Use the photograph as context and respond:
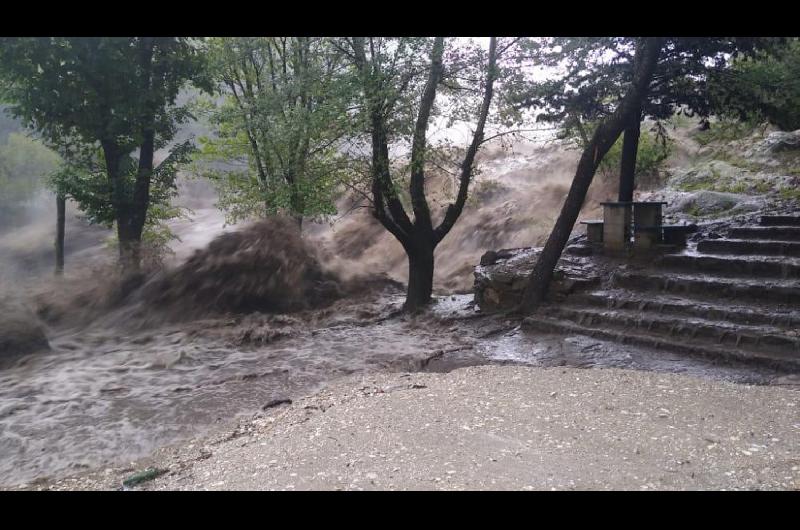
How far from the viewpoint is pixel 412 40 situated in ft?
39.5

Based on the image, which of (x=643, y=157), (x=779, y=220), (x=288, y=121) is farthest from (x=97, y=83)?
(x=779, y=220)

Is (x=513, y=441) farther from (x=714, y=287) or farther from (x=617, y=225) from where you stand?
(x=617, y=225)

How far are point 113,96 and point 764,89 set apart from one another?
1402 cm

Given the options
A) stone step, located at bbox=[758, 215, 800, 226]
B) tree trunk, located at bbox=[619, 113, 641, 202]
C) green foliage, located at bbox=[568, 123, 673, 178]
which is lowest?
stone step, located at bbox=[758, 215, 800, 226]

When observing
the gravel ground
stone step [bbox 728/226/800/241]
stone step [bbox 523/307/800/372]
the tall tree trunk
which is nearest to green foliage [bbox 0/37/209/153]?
the tall tree trunk

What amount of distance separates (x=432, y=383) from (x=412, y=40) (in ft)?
22.7

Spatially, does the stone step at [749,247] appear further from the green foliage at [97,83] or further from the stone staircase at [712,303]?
the green foliage at [97,83]

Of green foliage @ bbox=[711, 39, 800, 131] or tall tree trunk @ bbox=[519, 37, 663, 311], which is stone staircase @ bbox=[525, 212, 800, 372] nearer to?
tall tree trunk @ bbox=[519, 37, 663, 311]

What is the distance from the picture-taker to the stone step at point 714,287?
966cm

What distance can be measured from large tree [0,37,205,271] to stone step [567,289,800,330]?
11112 mm

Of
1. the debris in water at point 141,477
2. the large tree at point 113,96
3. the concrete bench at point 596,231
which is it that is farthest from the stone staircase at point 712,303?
the large tree at point 113,96

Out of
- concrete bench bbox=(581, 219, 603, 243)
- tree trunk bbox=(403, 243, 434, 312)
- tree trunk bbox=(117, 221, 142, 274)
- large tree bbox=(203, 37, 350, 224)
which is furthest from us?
tree trunk bbox=(117, 221, 142, 274)

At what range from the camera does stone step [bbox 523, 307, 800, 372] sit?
8.27 meters

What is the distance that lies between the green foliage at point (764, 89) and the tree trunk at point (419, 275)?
6798 millimetres
